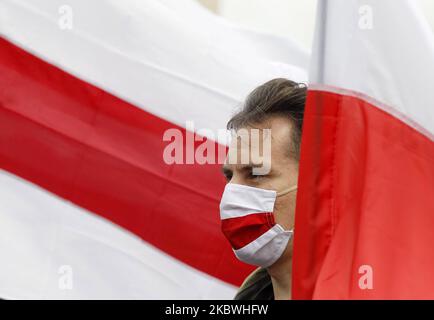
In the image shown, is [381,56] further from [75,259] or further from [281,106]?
[75,259]

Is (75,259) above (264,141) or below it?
below

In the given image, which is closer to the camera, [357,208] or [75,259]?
[357,208]

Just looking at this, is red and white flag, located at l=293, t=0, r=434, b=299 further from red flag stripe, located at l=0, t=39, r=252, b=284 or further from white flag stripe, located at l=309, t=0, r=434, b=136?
Answer: red flag stripe, located at l=0, t=39, r=252, b=284

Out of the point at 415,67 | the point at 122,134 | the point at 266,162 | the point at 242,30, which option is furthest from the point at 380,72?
the point at 242,30

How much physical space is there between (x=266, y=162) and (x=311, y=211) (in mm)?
738

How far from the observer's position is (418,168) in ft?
5.84

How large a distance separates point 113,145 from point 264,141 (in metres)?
0.95

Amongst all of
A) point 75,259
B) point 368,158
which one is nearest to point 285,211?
point 368,158

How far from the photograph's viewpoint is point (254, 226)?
2.46 meters

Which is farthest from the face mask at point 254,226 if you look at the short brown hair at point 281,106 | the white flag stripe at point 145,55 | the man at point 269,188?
the white flag stripe at point 145,55

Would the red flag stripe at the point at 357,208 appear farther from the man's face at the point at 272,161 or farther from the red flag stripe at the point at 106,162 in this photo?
the red flag stripe at the point at 106,162

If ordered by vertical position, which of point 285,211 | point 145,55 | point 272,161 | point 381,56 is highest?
point 145,55

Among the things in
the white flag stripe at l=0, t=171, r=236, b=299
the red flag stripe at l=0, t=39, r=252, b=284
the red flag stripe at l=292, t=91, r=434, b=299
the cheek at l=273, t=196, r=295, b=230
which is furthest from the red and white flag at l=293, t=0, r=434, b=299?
the red flag stripe at l=0, t=39, r=252, b=284

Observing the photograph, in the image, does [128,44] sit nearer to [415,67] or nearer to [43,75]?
[43,75]
